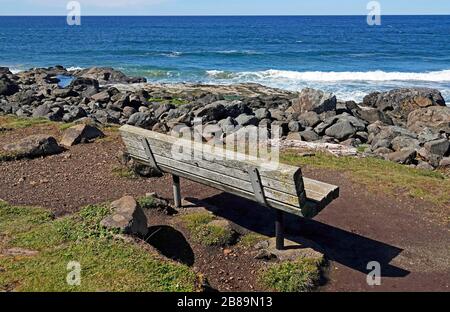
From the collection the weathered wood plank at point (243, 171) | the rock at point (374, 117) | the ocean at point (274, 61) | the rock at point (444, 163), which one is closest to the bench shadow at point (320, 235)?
the weathered wood plank at point (243, 171)

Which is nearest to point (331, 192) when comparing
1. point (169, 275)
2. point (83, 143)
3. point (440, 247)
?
point (440, 247)

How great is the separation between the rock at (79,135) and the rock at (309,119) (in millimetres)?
9324

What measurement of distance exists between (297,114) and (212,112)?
3.88 metres

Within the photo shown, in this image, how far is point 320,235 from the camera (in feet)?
25.0

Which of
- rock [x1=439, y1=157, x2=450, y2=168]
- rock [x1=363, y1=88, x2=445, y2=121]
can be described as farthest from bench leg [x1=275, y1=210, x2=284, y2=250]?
rock [x1=363, y1=88, x2=445, y2=121]

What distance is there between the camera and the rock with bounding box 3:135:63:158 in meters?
11.1

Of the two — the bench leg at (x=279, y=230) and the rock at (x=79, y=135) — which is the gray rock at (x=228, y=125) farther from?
the bench leg at (x=279, y=230)

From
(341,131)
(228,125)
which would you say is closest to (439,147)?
(341,131)

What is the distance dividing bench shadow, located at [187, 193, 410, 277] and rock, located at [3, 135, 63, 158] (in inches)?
174

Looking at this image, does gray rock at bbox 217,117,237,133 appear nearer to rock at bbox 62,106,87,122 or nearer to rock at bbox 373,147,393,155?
rock at bbox 373,147,393,155

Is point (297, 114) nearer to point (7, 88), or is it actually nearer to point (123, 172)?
point (123, 172)
